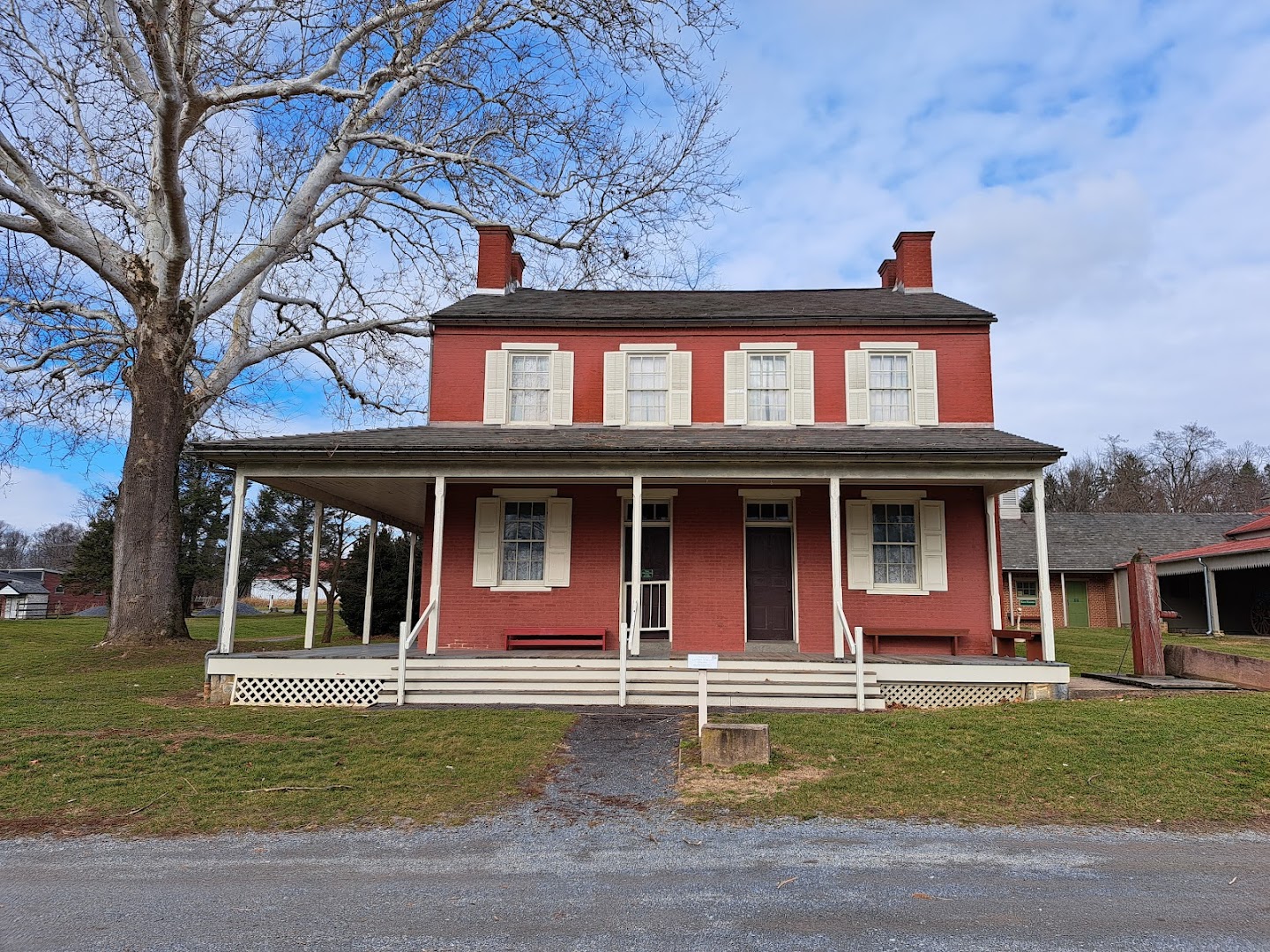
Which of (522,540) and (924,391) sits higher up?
(924,391)

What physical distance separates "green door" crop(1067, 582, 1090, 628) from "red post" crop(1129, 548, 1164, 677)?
1920cm

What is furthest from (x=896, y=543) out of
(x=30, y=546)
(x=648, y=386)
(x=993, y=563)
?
(x=30, y=546)

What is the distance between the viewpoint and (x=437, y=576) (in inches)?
457

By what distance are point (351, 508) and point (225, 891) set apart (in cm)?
1033

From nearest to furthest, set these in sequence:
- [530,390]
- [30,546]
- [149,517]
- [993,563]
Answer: [993,563]
[530,390]
[149,517]
[30,546]

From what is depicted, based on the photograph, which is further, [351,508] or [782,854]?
[351,508]

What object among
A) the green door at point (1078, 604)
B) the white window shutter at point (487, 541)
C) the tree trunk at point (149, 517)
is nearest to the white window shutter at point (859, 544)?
the white window shutter at point (487, 541)

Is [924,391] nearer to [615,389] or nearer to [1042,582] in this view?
[1042,582]

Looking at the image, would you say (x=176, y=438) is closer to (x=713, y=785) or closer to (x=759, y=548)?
(x=759, y=548)

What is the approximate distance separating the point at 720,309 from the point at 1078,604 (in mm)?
22647

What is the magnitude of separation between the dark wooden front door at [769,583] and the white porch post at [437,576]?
496cm

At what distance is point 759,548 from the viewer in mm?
13117

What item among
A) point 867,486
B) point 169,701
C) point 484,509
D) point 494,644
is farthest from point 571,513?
point 169,701

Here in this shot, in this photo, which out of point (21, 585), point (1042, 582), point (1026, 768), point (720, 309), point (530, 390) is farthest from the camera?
point (21, 585)
